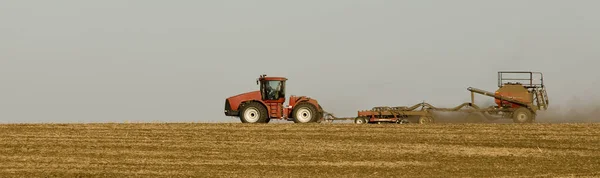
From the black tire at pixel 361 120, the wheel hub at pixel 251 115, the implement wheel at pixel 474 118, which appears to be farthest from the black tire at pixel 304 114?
the implement wheel at pixel 474 118

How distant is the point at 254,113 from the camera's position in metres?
35.7

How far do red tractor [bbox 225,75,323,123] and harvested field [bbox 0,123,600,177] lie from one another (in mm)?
2313

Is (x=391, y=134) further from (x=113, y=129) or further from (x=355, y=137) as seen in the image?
(x=113, y=129)

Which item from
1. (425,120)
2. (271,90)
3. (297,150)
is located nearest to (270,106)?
(271,90)

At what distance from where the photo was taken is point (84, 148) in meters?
27.7

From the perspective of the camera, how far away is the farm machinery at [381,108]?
35.7 m

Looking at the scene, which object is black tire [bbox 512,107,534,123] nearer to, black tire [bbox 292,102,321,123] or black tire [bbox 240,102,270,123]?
black tire [bbox 292,102,321,123]

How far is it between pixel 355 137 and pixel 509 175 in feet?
26.6

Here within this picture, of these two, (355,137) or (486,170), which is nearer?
(486,170)

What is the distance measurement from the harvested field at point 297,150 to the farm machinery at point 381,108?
2471 millimetres

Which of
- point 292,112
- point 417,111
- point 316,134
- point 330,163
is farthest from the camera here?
point 417,111

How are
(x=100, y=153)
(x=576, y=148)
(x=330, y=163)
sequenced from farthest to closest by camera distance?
(x=576, y=148), (x=100, y=153), (x=330, y=163)

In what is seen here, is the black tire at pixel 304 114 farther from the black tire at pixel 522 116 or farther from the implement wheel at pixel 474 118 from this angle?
the black tire at pixel 522 116

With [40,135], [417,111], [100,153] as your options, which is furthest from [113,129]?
[417,111]
